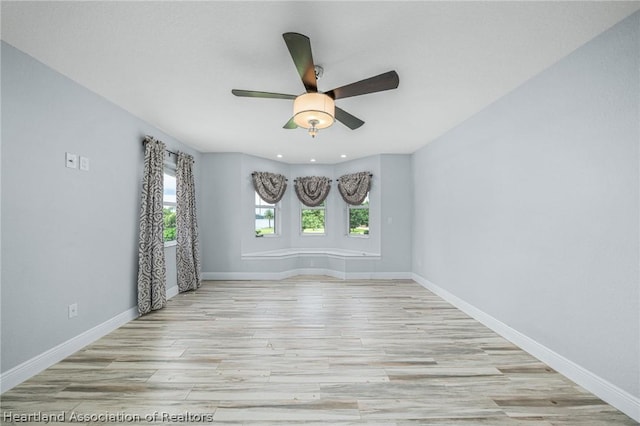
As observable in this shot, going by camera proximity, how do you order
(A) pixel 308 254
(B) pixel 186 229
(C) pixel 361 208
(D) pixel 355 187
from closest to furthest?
(B) pixel 186 229 → (D) pixel 355 187 → (A) pixel 308 254 → (C) pixel 361 208

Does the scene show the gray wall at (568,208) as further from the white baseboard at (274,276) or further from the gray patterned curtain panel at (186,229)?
the gray patterned curtain panel at (186,229)

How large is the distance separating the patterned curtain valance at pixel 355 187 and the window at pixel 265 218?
1606 mm

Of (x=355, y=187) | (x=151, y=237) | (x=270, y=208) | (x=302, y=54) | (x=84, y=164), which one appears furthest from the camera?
(x=270, y=208)

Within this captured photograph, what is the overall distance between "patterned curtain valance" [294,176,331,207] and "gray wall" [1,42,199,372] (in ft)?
11.8

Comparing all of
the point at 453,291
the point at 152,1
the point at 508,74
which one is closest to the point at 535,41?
the point at 508,74

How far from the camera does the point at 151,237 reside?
3.67 meters

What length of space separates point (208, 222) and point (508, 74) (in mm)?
5146

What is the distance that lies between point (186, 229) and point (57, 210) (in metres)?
2.27

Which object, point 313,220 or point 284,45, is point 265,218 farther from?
point 284,45

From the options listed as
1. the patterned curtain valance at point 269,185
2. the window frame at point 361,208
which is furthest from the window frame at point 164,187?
the window frame at point 361,208

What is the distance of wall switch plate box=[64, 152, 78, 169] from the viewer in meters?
2.57

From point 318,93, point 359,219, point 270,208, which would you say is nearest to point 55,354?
point 318,93

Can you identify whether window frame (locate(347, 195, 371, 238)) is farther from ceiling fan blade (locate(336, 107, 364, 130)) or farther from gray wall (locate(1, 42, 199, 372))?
gray wall (locate(1, 42, 199, 372))

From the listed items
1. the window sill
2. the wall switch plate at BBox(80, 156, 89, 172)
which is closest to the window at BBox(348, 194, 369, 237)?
the window sill
